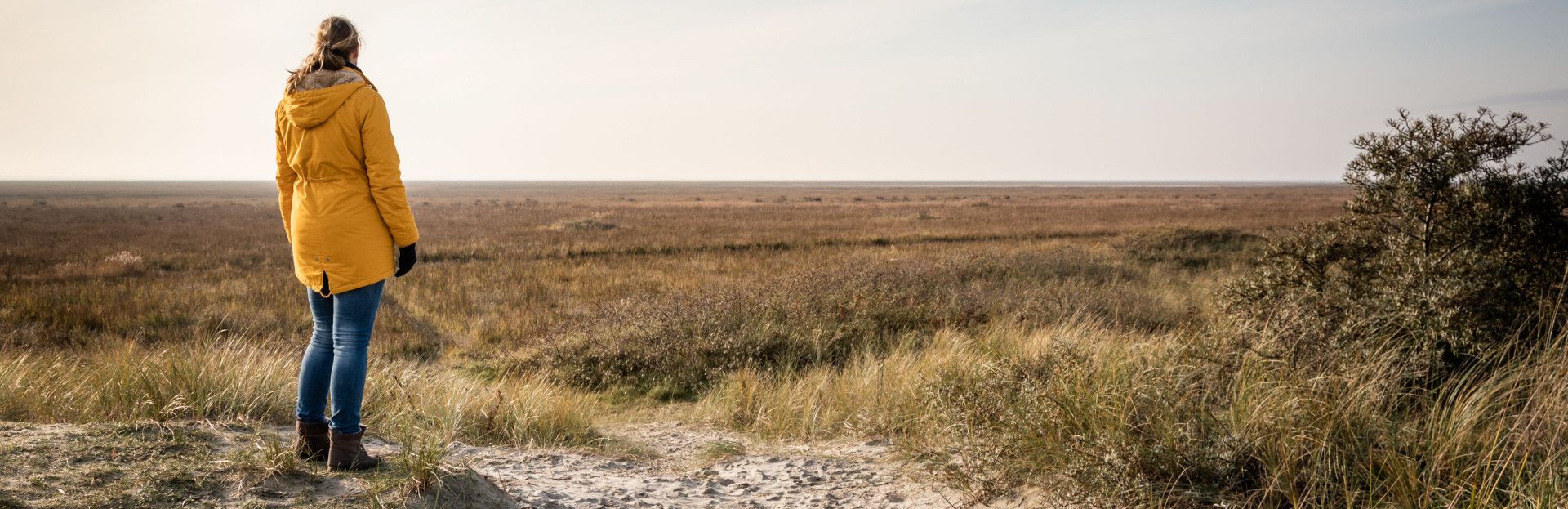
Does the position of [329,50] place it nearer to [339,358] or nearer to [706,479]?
[339,358]

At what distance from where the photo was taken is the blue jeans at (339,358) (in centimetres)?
324

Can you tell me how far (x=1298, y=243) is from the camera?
6.31m


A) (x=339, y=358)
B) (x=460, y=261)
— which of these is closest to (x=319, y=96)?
(x=339, y=358)

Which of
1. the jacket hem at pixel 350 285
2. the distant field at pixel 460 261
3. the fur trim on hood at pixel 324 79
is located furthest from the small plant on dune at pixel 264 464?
the distant field at pixel 460 261

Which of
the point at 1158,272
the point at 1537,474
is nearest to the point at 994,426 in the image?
the point at 1537,474

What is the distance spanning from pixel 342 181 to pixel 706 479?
2343 millimetres

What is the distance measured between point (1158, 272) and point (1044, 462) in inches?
516

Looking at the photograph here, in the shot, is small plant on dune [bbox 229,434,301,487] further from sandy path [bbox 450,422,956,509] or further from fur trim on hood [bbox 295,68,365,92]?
fur trim on hood [bbox 295,68,365,92]

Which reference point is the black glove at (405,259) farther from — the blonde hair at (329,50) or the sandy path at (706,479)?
the sandy path at (706,479)

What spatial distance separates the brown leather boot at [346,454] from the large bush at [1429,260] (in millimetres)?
4872

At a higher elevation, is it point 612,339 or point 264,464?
point 264,464

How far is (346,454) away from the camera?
11.0 feet

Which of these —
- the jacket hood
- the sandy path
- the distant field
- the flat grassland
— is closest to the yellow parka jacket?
the jacket hood

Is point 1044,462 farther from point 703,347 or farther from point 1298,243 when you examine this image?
point 703,347
